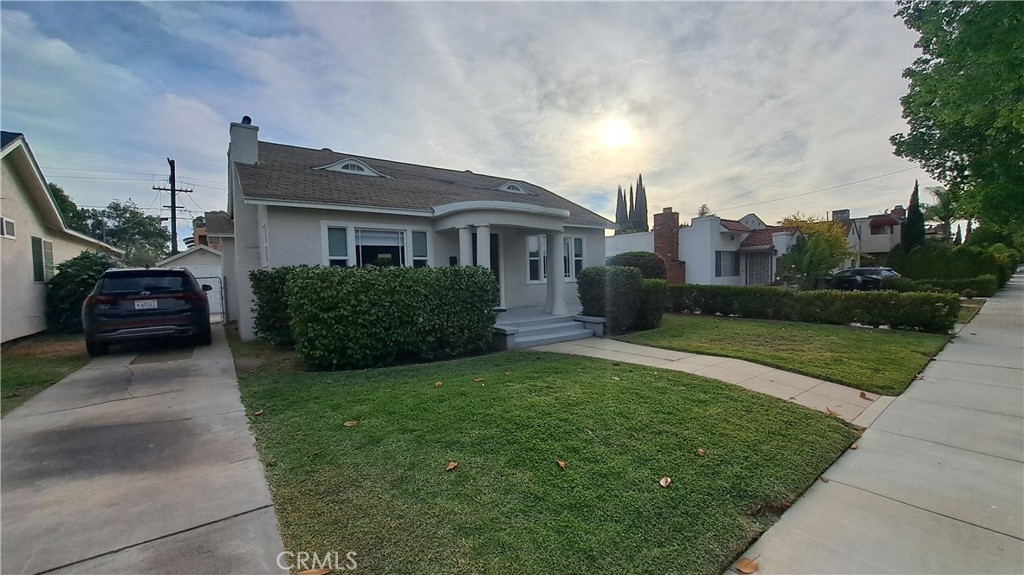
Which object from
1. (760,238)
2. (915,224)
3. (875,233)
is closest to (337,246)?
(760,238)

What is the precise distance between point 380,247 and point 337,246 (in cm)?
104

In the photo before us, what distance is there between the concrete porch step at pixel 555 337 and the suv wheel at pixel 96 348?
8.48 metres

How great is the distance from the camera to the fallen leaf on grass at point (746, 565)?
223 cm

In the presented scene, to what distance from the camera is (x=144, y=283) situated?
788 centimetres

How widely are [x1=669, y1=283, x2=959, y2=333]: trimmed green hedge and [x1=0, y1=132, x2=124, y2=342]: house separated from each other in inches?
740

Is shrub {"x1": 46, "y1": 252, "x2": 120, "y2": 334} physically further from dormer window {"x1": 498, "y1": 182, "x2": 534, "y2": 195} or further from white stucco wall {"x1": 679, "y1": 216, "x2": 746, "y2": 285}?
white stucco wall {"x1": 679, "y1": 216, "x2": 746, "y2": 285}

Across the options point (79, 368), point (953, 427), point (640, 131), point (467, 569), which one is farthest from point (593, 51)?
point (79, 368)

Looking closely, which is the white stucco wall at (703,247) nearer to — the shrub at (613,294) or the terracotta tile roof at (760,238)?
the terracotta tile roof at (760,238)

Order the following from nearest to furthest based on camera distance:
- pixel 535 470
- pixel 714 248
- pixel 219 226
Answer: pixel 535 470 → pixel 219 226 → pixel 714 248

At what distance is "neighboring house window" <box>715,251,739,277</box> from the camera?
79.5 feet

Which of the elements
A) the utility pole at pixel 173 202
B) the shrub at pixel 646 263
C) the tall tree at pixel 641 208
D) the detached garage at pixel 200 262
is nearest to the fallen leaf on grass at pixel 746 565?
the shrub at pixel 646 263

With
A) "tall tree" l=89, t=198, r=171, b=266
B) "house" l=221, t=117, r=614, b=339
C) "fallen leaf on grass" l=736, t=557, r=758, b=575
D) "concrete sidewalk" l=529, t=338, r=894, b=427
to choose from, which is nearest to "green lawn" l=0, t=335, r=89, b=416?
"house" l=221, t=117, r=614, b=339

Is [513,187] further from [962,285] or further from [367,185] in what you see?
[962,285]

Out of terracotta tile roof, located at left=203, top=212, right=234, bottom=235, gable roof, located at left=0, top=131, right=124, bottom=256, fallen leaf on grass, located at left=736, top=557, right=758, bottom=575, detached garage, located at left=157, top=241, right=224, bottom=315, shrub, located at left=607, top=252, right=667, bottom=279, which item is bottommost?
fallen leaf on grass, located at left=736, top=557, right=758, bottom=575
